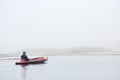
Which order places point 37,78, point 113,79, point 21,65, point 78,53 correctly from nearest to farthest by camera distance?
point 113,79, point 37,78, point 21,65, point 78,53

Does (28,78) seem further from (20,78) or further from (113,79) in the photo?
(113,79)

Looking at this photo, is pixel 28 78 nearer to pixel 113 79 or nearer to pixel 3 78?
pixel 3 78

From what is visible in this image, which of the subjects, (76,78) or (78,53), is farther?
(78,53)

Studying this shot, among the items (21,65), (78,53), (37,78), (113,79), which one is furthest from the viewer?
(78,53)

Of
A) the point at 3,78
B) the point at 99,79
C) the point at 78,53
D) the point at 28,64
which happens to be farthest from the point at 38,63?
the point at 78,53

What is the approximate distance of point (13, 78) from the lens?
32.1m

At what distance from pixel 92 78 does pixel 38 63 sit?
69.0 feet

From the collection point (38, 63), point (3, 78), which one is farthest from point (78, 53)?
point (3, 78)

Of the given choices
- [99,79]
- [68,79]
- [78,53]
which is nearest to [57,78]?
[68,79]

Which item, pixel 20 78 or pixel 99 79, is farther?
pixel 20 78

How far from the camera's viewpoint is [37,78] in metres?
31.4

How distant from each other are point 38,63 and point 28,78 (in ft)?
63.8

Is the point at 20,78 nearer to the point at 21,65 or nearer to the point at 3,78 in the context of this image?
the point at 3,78

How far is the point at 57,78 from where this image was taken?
31.1 m
